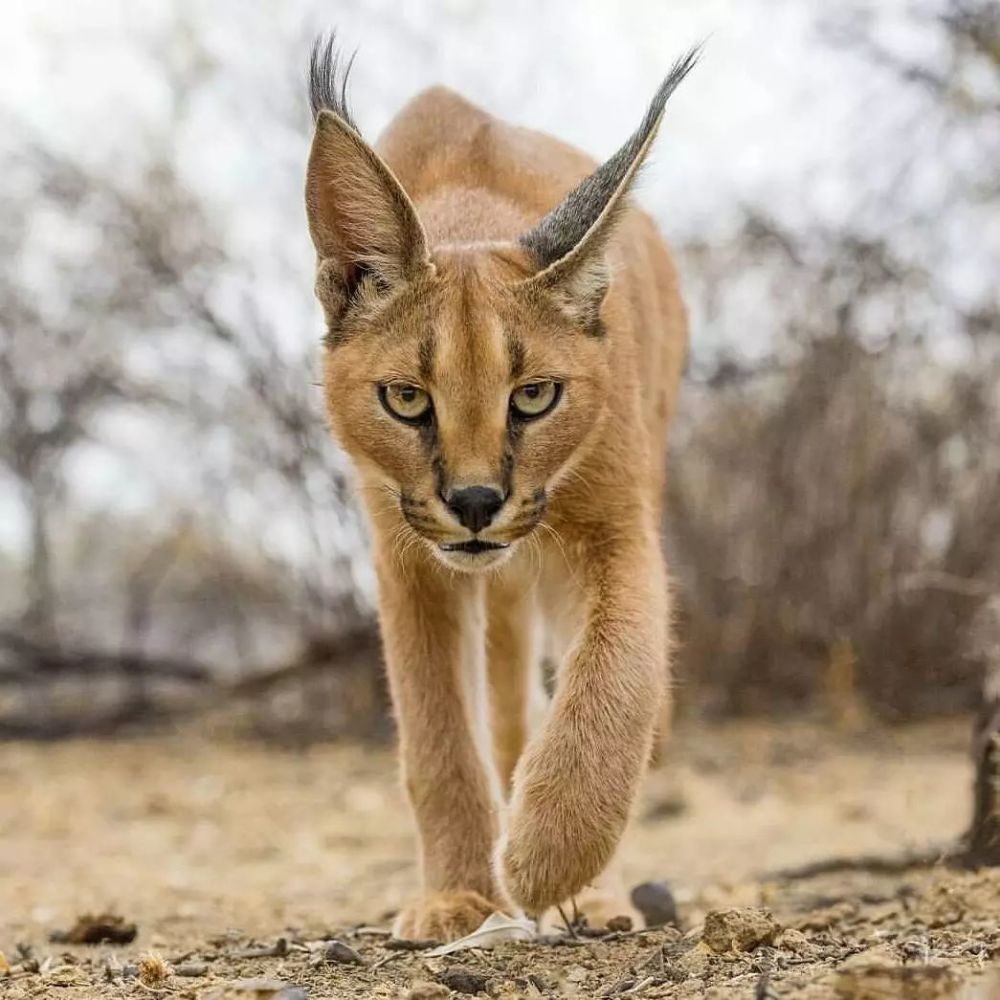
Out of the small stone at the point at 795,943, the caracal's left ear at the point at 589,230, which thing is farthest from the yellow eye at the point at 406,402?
the small stone at the point at 795,943

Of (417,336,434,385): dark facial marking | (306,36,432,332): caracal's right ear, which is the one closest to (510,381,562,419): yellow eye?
(417,336,434,385): dark facial marking

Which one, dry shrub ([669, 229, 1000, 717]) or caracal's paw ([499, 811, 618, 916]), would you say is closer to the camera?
caracal's paw ([499, 811, 618, 916])

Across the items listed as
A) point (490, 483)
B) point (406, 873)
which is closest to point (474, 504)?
point (490, 483)

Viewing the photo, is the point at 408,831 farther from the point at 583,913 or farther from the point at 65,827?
the point at 583,913

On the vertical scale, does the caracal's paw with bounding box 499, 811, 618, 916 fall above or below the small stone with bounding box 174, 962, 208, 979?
above

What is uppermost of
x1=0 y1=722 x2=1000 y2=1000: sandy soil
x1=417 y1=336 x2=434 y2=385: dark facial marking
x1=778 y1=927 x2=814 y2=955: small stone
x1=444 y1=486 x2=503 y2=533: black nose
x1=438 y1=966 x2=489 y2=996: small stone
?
x1=417 y1=336 x2=434 y2=385: dark facial marking

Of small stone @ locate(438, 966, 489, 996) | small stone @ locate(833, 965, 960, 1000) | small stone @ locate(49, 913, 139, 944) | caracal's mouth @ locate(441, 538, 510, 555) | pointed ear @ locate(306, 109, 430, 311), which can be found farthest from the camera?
small stone @ locate(49, 913, 139, 944)

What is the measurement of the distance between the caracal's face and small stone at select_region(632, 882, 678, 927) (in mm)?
1334

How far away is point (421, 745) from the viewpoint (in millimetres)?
4516

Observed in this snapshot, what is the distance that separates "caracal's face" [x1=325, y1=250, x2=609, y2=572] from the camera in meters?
3.86

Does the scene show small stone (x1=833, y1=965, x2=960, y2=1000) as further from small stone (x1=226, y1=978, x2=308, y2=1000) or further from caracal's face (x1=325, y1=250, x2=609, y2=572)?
caracal's face (x1=325, y1=250, x2=609, y2=572)

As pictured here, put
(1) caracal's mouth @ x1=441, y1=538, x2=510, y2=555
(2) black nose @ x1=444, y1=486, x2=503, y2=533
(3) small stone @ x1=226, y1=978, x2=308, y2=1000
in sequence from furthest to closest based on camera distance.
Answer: (1) caracal's mouth @ x1=441, y1=538, x2=510, y2=555, (2) black nose @ x1=444, y1=486, x2=503, y2=533, (3) small stone @ x1=226, y1=978, x2=308, y2=1000

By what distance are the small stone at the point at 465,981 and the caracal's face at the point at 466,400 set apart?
1062mm

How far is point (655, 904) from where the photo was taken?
4.76 m
